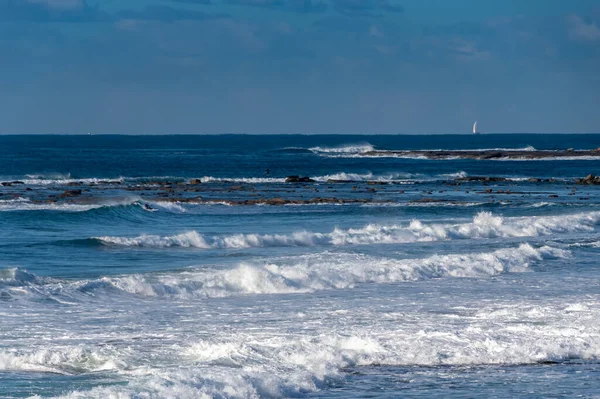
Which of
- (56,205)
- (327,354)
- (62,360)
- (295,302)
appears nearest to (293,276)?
(295,302)

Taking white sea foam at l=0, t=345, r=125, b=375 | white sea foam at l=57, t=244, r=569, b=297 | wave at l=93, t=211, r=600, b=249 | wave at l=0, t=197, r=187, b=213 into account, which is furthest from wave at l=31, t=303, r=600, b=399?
wave at l=0, t=197, r=187, b=213

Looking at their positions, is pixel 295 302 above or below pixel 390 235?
below

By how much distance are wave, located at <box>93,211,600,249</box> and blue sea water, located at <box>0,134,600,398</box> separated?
0.10m

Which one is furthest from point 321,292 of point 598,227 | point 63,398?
point 598,227

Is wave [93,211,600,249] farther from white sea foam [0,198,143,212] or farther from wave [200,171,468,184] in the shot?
wave [200,171,468,184]

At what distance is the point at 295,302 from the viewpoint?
62.9 ft

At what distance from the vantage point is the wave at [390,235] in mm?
29125

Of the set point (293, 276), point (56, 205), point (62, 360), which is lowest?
point (56, 205)

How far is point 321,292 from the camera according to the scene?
20594mm

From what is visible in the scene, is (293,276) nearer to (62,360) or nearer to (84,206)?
(62,360)

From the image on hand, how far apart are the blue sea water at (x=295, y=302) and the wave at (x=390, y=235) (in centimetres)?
10

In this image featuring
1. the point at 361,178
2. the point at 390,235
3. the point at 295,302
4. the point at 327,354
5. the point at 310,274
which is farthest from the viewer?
the point at 361,178

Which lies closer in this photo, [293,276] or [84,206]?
[293,276]

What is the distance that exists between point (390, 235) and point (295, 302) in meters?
12.8
